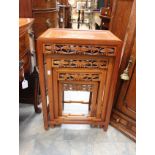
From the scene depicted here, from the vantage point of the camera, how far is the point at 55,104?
4.37 feet

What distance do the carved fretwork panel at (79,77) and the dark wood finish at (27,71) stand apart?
305mm

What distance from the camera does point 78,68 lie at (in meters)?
1.16

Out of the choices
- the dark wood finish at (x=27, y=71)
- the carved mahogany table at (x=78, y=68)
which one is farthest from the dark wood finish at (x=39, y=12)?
the carved mahogany table at (x=78, y=68)

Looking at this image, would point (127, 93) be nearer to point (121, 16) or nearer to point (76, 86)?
point (76, 86)

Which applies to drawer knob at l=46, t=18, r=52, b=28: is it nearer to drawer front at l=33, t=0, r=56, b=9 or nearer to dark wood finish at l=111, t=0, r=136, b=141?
drawer front at l=33, t=0, r=56, b=9

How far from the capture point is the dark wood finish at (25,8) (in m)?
1.48

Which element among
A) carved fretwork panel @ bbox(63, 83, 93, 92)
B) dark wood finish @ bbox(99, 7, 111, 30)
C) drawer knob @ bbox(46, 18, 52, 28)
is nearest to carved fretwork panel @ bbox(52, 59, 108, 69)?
carved fretwork panel @ bbox(63, 83, 93, 92)

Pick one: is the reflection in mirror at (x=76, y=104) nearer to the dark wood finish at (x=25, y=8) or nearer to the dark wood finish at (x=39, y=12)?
the dark wood finish at (x=39, y=12)

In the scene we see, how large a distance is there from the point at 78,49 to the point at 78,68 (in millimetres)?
157

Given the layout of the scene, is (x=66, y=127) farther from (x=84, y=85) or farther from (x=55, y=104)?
(x=84, y=85)

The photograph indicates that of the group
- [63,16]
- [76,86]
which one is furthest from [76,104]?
[63,16]

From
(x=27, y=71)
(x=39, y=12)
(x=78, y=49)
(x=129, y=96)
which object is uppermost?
(x=39, y=12)
